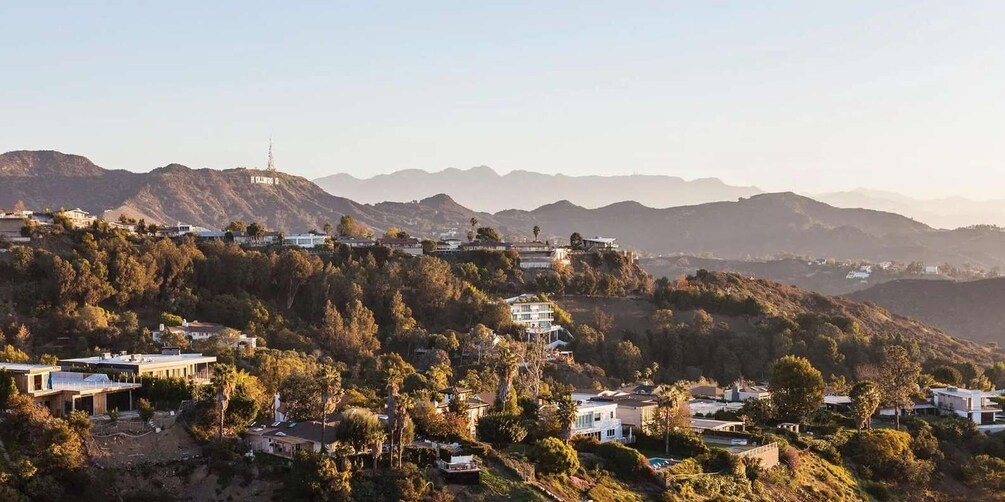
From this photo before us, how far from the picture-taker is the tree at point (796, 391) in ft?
170

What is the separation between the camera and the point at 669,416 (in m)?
44.3

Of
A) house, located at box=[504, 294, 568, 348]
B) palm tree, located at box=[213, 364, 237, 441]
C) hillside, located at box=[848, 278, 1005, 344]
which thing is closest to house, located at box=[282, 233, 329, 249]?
house, located at box=[504, 294, 568, 348]

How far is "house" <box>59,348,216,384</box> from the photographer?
3953cm

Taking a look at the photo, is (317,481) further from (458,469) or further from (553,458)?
(553,458)

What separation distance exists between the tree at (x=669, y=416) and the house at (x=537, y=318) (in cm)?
2648

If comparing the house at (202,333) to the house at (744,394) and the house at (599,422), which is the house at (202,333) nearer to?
the house at (599,422)

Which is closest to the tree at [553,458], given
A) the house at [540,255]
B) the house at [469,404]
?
the house at [469,404]

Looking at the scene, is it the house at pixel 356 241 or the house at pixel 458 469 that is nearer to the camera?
the house at pixel 458 469

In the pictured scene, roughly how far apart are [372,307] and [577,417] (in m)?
31.2

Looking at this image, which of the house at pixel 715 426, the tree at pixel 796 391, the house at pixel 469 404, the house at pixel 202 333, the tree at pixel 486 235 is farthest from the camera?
the tree at pixel 486 235

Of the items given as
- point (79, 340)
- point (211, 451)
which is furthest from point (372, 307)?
point (211, 451)

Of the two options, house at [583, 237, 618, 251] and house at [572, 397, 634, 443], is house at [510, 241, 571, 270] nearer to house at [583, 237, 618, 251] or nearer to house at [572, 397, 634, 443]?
house at [583, 237, 618, 251]

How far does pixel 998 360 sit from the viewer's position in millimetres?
95250

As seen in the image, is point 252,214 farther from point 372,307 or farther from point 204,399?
point 204,399
